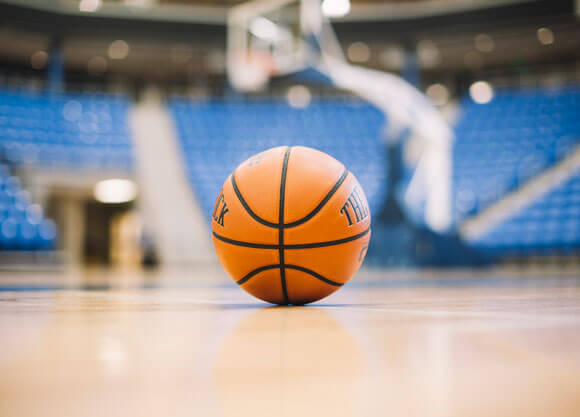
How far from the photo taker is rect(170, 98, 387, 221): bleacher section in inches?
416

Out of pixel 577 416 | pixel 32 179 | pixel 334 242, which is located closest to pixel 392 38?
pixel 32 179

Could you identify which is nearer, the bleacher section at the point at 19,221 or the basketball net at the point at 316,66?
the basketball net at the point at 316,66

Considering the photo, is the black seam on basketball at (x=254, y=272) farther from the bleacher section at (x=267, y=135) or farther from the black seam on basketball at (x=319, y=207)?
the bleacher section at (x=267, y=135)

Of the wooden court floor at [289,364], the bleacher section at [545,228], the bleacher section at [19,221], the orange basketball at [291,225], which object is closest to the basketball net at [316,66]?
the bleacher section at [545,228]

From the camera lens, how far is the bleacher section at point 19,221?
28.0ft

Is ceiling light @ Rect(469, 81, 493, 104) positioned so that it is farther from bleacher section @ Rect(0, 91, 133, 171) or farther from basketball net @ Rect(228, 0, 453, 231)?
bleacher section @ Rect(0, 91, 133, 171)

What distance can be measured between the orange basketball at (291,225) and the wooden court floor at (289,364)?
0.51 ft

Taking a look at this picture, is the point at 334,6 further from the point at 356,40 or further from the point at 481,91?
the point at 481,91

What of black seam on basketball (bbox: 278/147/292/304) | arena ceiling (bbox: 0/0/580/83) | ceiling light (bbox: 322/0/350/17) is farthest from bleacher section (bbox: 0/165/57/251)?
black seam on basketball (bbox: 278/147/292/304)

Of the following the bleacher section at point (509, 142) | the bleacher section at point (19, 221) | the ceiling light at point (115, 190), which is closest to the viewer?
the bleacher section at point (19, 221)

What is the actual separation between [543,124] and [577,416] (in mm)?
11361

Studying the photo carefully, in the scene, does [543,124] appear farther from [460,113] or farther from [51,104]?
[51,104]

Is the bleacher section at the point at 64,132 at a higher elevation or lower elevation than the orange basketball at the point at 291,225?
higher

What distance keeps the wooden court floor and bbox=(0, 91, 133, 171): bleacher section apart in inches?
330
